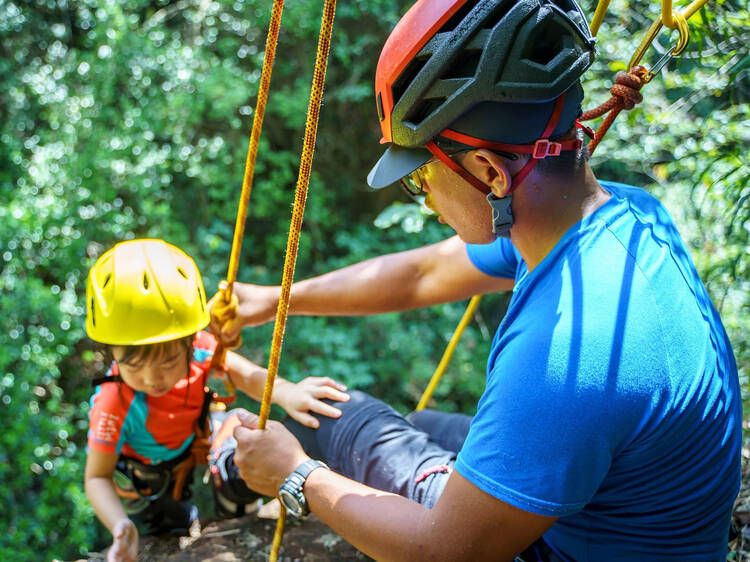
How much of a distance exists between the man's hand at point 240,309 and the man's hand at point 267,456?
0.49 metres

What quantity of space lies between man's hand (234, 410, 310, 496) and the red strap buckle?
102 cm

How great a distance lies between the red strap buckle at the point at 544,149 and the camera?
1424 mm

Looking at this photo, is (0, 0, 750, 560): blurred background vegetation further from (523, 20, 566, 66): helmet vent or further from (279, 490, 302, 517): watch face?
(279, 490, 302, 517): watch face

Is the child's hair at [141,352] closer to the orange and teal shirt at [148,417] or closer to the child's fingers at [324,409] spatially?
the orange and teal shirt at [148,417]

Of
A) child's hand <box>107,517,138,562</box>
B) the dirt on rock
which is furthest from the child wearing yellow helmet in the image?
the dirt on rock

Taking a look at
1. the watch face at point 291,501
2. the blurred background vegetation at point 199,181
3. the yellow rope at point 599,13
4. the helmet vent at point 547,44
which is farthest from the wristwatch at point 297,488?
the blurred background vegetation at point 199,181

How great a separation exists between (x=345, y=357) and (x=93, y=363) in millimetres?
1837

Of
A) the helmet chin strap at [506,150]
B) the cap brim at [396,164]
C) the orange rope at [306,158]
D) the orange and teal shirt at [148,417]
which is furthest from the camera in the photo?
the orange and teal shirt at [148,417]

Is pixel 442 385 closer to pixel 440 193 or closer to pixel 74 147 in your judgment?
pixel 74 147

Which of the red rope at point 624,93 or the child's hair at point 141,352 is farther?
the child's hair at point 141,352

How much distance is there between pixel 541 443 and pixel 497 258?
0.94 meters

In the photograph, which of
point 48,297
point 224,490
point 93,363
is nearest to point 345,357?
point 93,363

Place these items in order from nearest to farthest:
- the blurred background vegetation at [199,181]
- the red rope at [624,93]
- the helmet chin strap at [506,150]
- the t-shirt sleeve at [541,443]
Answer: the t-shirt sleeve at [541,443]
the helmet chin strap at [506,150]
the red rope at [624,93]
the blurred background vegetation at [199,181]

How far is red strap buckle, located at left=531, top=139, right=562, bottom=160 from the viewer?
4.67 ft
